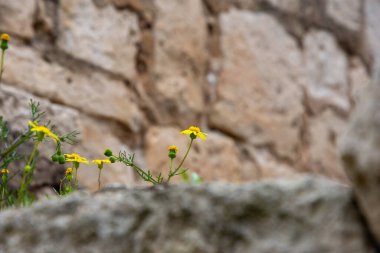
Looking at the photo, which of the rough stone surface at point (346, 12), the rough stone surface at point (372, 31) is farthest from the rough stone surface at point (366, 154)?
the rough stone surface at point (372, 31)

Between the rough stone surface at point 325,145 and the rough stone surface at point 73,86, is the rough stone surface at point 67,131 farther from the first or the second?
the rough stone surface at point 325,145

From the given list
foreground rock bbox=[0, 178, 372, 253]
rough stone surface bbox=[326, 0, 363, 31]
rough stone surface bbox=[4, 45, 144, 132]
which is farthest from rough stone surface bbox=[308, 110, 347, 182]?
foreground rock bbox=[0, 178, 372, 253]

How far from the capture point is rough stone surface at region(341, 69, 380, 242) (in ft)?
2.17

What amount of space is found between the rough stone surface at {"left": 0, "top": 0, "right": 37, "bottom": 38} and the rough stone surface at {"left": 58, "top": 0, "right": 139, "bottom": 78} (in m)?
0.11

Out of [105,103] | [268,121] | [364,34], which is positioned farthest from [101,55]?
[364,34]

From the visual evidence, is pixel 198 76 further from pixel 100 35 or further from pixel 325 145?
pixel 325 145

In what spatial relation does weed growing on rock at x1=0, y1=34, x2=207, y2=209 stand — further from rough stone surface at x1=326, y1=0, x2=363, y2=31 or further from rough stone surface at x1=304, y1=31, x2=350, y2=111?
rough stone surface at x1=326, y1=0, x2=363, y2=31

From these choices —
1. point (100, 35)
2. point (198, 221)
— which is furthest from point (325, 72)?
point (198, 221)

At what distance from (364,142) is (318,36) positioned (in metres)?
2.56

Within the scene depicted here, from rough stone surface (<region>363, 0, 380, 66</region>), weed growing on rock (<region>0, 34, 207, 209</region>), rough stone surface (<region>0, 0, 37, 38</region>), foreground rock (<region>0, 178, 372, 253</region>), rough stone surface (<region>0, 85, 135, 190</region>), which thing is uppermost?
rough stone surface (<region>363, 0, 380, 66</region>)

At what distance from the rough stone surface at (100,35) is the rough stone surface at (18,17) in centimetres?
11

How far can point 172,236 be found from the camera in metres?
0.75

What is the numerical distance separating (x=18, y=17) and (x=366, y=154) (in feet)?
5.33

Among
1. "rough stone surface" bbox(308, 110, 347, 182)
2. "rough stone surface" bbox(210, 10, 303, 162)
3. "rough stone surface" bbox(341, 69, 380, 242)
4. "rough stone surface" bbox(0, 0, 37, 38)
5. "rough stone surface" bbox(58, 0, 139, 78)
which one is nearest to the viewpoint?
"rough stone surface" bbox(341, 69, 380, 242)
